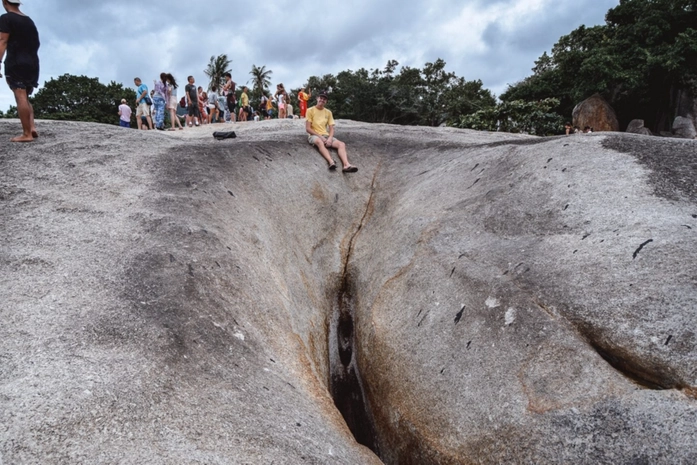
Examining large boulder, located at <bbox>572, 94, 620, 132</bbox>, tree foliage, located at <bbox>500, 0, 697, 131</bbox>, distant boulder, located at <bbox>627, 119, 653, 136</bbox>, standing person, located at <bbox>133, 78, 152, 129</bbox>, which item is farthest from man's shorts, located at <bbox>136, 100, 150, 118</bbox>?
distant boulder, located at <bbox>627, 119, 653, 136</bbox>

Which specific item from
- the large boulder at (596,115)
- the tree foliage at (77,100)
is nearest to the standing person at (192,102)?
the large boulder at (596,115)

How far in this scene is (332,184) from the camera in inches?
362

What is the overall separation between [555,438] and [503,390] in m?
0.62

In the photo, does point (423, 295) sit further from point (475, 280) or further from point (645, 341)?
point (645, 341)

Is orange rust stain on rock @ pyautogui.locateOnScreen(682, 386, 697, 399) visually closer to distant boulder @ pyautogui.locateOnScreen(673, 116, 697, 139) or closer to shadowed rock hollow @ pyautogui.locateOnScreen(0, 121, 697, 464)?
shadowed rock hollow @ pyautogui.locateOnScreen(0, 121, 697, 464)

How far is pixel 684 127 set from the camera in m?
26.1

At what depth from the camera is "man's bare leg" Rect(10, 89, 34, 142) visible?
23.2 ft

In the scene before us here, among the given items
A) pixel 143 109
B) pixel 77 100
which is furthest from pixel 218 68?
pixel 143 109

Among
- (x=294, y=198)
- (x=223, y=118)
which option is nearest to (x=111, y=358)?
(x=294, y=198)

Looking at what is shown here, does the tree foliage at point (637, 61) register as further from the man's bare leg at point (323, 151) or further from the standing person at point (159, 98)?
the standing person at point (159, 98)

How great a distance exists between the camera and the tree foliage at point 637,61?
24008 millimetres

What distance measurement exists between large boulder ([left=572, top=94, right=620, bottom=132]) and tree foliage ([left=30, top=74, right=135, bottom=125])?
3937cm

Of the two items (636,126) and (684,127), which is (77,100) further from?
(684,127)

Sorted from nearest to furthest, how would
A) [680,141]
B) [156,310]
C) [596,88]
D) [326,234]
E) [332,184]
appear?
[156,310] → [680,141] → [326,234] → [332,184] → [596,88]
